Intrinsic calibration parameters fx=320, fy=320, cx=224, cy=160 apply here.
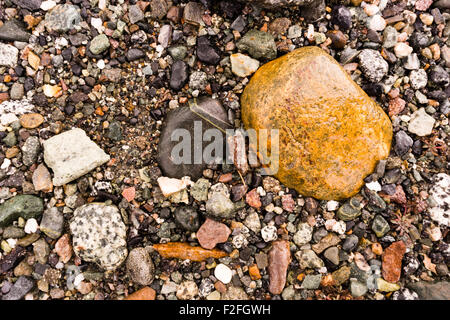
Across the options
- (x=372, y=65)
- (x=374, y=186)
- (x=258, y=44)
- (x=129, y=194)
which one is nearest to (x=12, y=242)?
(x=129, y=194)

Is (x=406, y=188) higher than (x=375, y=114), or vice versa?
(x=375, y=114)

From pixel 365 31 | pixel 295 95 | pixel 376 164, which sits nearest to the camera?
pixel 295 95

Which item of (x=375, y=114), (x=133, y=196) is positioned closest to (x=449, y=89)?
(x=375, y=114)

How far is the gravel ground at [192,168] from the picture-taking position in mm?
2807

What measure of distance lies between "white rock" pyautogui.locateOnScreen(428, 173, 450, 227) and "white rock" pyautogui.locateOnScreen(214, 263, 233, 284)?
6.18 feet

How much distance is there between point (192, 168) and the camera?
2910mm

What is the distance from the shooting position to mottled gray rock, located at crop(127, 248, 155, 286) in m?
2.74

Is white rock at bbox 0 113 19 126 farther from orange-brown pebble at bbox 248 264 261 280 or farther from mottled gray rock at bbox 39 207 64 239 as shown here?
orange-brown pebble at bbox 248 264 261 280

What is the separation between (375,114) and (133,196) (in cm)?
227

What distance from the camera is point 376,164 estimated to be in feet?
9.46

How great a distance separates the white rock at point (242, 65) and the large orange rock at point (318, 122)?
0.53 ft

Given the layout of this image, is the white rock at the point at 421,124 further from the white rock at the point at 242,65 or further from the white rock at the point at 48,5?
the white rock at the point at 48,5

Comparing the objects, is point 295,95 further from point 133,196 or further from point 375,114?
point 133,196
